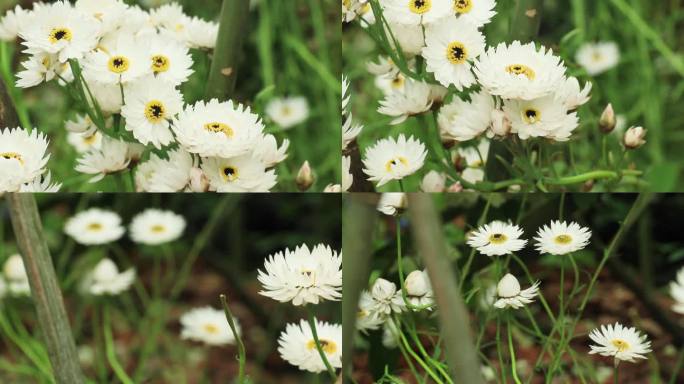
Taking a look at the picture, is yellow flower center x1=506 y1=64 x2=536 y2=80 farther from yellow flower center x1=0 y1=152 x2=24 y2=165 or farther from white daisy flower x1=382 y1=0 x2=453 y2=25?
yellow flower center x1=0 y1=152 x2=24 y2=165

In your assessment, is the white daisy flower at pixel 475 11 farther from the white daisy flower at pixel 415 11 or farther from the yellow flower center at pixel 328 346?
the yellow flower center at pixel 328 346

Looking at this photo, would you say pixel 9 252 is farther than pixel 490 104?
Yes

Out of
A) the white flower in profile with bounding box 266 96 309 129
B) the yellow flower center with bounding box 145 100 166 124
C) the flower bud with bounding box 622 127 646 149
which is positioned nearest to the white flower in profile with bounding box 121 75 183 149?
the yellow flower center with bounding box 145 100 166 124

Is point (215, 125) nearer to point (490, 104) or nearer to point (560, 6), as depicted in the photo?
point (490, 104)

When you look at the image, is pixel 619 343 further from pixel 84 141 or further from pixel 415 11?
pixel 84 141

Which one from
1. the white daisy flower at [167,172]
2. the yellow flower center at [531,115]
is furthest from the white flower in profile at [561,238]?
the white daisy flower at [167,172]

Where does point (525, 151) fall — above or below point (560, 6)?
below

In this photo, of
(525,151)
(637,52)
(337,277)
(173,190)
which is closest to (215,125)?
(173,190)
